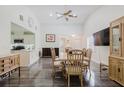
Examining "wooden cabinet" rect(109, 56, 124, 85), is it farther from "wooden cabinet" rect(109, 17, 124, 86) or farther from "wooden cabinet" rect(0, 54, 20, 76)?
"wooden cabinet" rect(0, 54, 20, 76)

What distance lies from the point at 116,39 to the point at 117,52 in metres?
0.44

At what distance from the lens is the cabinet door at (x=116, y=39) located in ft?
15.0

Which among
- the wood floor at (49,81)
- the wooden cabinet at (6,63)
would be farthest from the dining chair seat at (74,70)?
the wooden cabinet at (6,63)

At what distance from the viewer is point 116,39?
193 inches

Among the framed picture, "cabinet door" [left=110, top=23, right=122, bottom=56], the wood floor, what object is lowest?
the wood floor

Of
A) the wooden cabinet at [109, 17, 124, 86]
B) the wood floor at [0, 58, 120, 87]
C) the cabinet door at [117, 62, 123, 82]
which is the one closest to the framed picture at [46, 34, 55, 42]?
the wood floor at [0, 58, 120, 87]

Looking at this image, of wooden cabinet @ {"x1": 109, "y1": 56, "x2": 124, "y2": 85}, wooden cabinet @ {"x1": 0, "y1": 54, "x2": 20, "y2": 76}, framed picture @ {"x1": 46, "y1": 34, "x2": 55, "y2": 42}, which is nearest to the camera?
wooden cabinet @ {"x1": 0, "y1": 54, "x2": 20, "y2": 76}

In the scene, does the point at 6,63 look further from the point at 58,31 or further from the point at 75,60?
the point at 58,31

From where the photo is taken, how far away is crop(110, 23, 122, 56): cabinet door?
4579 millimetres

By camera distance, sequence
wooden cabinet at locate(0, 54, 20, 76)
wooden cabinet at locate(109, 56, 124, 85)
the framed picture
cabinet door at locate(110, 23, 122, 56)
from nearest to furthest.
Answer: wooden cabinet at locate(0, 54, 20, 76) → wooden cabinet at locate(109, 56, 124, 85) → cabinet door at locate(110, 23, 122, 56) → the framed picture

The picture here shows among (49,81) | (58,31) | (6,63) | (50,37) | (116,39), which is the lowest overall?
(49,81)

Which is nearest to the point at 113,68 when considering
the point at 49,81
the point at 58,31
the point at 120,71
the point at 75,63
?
the point at 120,71

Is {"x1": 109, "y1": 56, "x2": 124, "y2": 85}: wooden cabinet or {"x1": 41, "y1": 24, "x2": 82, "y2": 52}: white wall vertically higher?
{"x1": 41, "y1": 24, "x2": 82, "y2": 52}: white wall

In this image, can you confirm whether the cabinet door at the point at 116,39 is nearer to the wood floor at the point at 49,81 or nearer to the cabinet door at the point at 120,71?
the cabinet door at the point at 120,71
